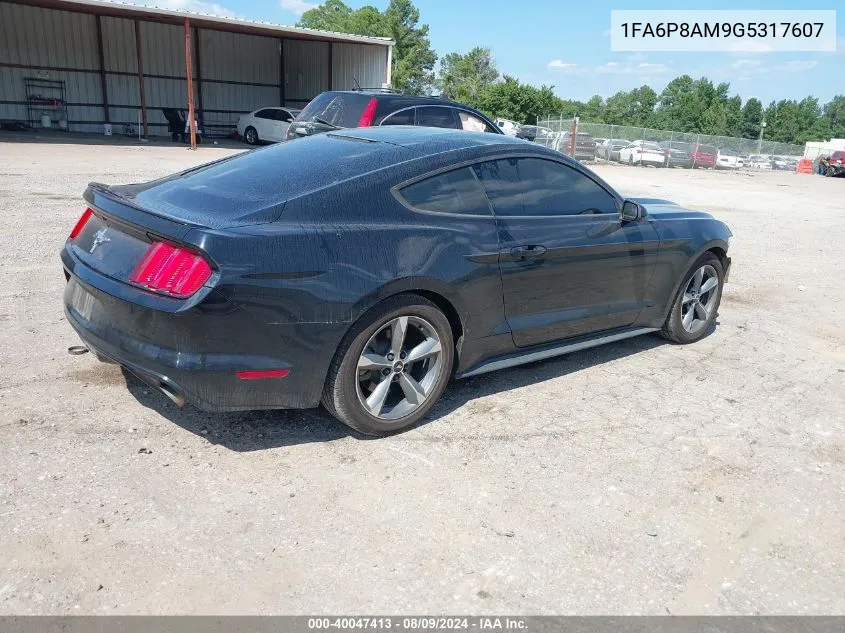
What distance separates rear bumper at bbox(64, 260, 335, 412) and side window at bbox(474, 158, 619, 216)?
4.84 ft

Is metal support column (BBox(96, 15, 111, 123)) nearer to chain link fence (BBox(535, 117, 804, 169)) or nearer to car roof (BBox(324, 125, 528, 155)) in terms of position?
chain link fence (BBox(535, 117, 804, 169))

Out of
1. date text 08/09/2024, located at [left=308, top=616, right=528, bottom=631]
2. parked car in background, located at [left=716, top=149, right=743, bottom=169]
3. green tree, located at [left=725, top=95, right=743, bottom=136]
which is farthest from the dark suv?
green tree, located at [left=725, top=95, right=743, bottom=136]

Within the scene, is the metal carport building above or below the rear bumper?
above

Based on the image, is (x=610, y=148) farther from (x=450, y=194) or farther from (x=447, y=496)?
(x=447, y=496)

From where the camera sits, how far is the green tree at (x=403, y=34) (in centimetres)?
8050

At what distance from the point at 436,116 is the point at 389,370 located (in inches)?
305

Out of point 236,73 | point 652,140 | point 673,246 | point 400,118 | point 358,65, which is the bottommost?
point 673,246

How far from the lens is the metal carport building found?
85.5ft

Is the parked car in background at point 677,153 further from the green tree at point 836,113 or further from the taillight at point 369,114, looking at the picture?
the green tree at point 836,113

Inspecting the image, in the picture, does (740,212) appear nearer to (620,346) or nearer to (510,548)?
(620,346)

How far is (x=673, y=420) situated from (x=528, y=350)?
96cm

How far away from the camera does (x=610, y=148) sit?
33.2 metres

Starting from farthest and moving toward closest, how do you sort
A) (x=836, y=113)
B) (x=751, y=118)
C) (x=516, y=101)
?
→ (x=836, y=113) → (x=751, y=118) → (x=516, y=101)

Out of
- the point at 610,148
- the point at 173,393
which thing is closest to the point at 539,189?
the point at 173,393
